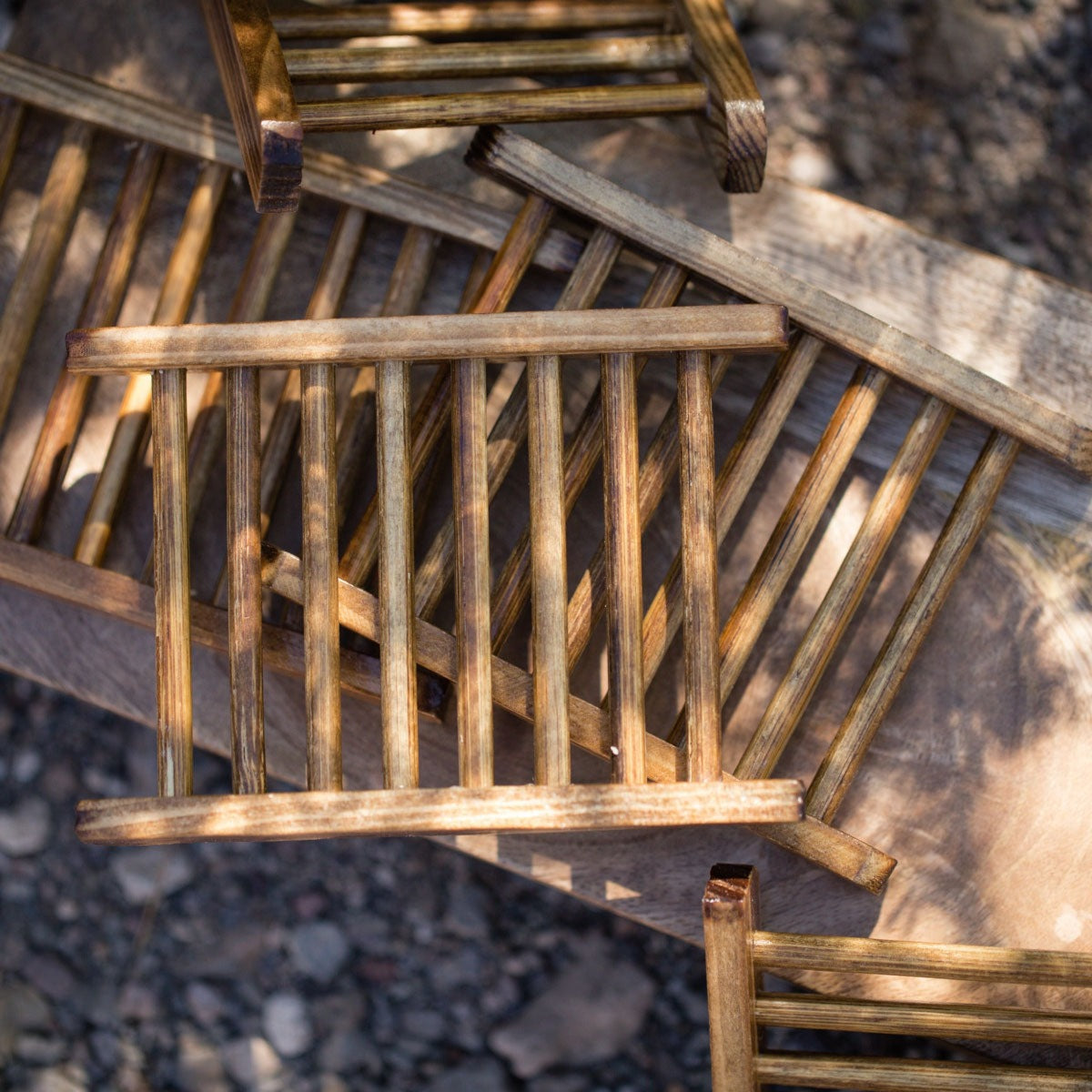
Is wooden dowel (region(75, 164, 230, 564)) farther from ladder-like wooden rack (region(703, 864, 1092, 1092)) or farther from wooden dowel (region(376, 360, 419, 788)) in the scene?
ladder-like wooden rack (region(703, 864, 1092, 1092))

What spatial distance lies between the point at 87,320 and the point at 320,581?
43 centimetres

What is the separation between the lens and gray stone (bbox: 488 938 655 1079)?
135 centimetres

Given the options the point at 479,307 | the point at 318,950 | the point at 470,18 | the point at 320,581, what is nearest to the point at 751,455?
the point at 479,307

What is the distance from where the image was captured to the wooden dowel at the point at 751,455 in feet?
3.34

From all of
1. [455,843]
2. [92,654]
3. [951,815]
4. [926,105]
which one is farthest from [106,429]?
[926,105]

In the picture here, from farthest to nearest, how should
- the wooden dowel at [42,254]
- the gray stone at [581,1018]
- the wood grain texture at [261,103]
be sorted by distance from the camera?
the gray stone at [581,1018]
the wooden dowel at [42,254]
the wood grain texture at [261,103]

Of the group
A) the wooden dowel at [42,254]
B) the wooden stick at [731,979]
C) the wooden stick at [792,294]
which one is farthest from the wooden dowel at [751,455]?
the wooden dowel at [42,254]

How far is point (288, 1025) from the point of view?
4.53ft

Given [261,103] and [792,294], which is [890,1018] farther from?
[261,103]

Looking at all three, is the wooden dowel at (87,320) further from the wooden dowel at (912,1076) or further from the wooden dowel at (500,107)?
the wooden dowel at (912,1076)

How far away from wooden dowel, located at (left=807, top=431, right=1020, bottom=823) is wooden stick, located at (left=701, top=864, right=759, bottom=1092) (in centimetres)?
16

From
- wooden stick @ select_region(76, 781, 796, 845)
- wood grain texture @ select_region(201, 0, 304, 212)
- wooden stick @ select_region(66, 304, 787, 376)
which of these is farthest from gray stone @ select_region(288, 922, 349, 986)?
wood grain texture @ select_region(201, 0, 304, 212)

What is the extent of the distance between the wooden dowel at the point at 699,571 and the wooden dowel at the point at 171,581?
0.41 meters

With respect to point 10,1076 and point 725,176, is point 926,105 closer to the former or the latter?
point 725,176
